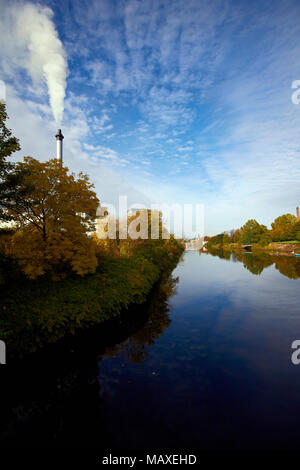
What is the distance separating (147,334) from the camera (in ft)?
36.2

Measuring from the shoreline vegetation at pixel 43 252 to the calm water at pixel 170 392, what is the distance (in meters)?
1.32

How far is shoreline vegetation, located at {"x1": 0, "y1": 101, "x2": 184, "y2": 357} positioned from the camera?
872 centimetres

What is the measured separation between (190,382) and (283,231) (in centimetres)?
8988

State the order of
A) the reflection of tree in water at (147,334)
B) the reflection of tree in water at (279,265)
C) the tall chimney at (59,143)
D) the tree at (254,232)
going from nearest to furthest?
the reflection of tree in water at (147,334)
the reflection of tree in water at (279,265)
the tall chimney at (59,143)
the tree at (254,232)

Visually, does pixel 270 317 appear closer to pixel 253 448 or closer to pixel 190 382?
pixel 190 382

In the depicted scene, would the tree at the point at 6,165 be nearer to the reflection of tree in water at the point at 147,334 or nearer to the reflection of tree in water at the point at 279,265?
the reflection of tree in water at the point at 147,334

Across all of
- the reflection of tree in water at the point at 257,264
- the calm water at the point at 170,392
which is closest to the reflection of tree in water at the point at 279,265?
the reflection of tree in water at the point at 257,264

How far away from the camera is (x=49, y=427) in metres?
5.41

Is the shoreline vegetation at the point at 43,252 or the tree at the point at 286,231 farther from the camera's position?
the tree at the point at 286,231

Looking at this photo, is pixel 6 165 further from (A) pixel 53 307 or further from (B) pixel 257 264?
(B) pixel 257 264

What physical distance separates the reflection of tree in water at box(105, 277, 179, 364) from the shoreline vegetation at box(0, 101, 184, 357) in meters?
1.89

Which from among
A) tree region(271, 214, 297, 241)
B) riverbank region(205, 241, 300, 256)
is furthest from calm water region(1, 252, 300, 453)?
tree region(271, 214, 297, 241)

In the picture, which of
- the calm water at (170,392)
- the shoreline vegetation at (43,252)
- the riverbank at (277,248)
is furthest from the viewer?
the riverbank at (277,248)

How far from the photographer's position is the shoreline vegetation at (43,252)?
28.6 feet
